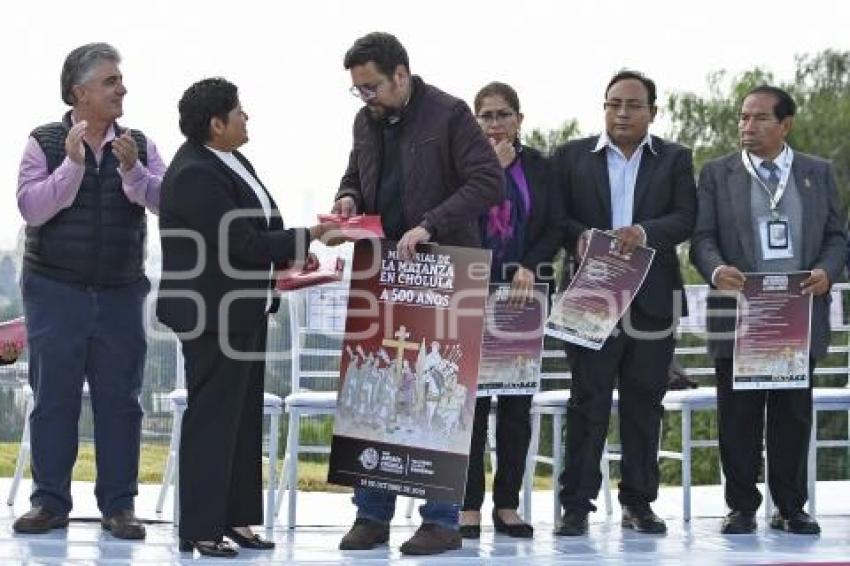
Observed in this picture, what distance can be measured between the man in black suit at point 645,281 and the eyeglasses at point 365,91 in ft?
3.17

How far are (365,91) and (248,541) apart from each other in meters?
1.54

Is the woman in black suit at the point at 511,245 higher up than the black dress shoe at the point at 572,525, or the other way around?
the woman in black suit at the point at 511,245

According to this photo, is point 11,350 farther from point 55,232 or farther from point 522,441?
point 522,441

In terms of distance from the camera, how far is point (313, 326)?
6938 mm

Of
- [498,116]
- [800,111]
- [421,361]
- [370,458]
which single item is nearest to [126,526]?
[370,458]

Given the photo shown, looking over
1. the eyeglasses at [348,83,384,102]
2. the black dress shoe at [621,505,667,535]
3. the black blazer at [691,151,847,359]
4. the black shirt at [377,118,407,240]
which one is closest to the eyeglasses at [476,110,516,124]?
the black shirt at [377,118,407,240]

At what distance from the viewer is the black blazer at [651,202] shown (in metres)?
6.29

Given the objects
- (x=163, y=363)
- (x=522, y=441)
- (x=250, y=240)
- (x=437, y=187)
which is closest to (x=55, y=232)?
(x=250, y=240)

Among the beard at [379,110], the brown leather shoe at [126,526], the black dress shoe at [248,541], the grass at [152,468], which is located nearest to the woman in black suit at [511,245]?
the beard at [379,110]

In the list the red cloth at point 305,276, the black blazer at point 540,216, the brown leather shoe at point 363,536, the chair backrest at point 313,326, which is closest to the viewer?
the red cloth at point 305,276

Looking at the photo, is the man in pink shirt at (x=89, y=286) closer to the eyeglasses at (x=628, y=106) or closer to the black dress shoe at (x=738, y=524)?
the eyeglasses at (x=628, y=106)

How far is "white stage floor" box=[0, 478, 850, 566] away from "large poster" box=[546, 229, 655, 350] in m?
0.72

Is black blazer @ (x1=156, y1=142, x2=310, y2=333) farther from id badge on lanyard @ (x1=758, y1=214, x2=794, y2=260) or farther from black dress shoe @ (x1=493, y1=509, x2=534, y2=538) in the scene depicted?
id badge on lanyard @ (x1=758, y1=214, x2=794, y2=260)

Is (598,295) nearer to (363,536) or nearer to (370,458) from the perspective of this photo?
(370,458)
